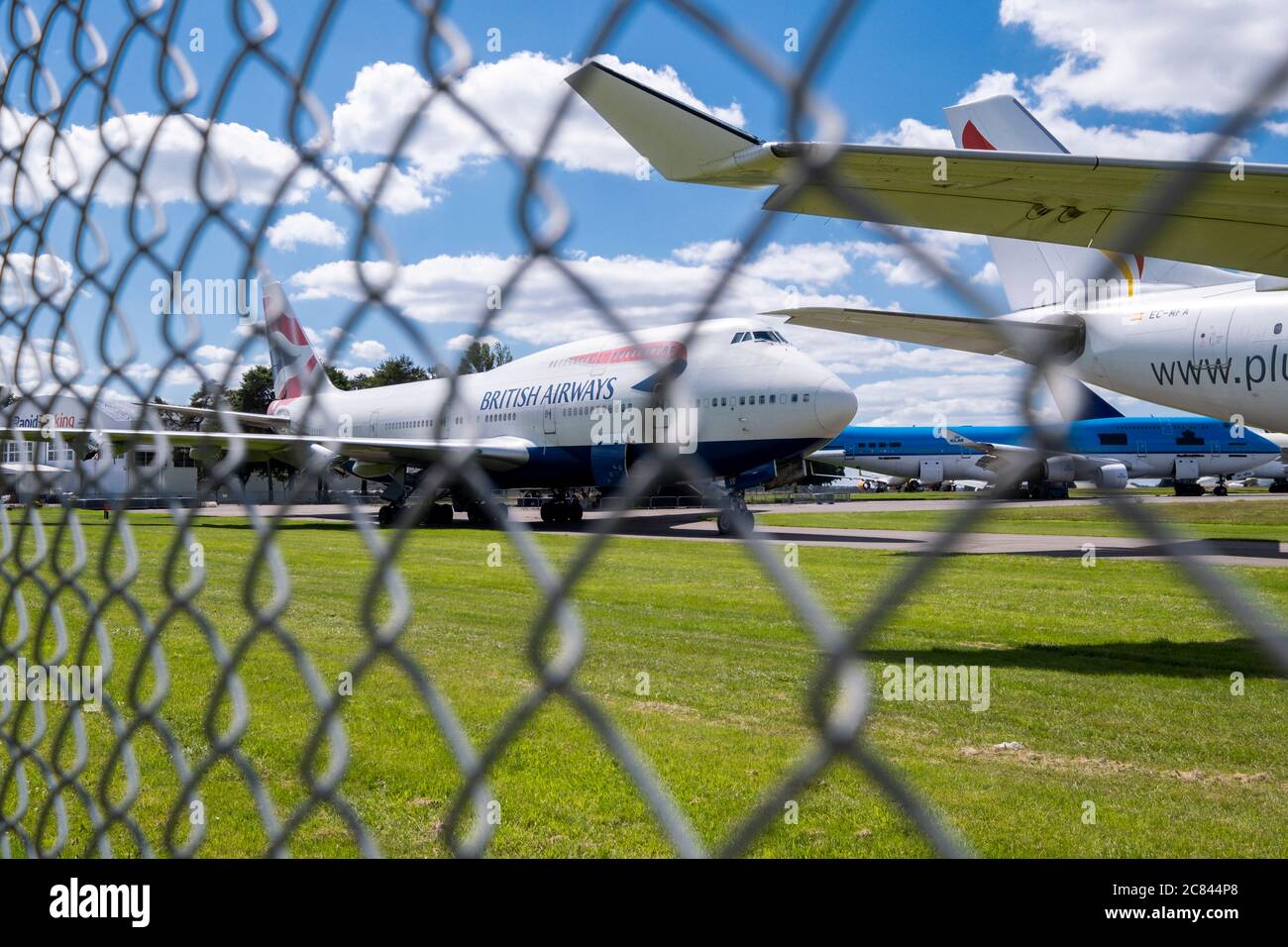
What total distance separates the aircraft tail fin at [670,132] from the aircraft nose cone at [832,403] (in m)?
14.5

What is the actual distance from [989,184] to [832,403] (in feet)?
39.2

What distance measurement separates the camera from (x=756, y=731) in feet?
12.7

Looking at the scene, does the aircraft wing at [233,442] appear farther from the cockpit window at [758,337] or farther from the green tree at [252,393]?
the cockpit window at [758,337]

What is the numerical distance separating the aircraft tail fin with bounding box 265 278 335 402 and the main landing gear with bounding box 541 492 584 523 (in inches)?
717

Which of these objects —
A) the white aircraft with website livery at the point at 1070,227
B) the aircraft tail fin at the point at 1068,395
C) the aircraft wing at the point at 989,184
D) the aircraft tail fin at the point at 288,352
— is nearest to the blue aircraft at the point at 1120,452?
the white aircraft with website livery at the point at 1070,227

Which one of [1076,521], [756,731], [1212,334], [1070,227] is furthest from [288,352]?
[1076,521]

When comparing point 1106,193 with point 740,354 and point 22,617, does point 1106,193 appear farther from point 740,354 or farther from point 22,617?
point 740,354

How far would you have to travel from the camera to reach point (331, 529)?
19.0 metres

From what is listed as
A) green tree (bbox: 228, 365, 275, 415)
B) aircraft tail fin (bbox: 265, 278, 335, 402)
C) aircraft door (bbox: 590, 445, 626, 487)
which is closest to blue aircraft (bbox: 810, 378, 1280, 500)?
aircraft door (bbox: 590, 445, 626, 487)

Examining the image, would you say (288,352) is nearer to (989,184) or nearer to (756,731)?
(989,184)

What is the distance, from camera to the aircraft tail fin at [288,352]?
113 centimetres

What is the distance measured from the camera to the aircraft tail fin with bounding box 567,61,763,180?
84 centimetres

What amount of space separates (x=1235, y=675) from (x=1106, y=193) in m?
2.34

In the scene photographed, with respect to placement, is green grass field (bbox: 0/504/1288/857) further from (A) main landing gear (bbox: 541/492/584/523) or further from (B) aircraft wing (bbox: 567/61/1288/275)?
(A) main landing gear (bbox: 541/492/584/523)
